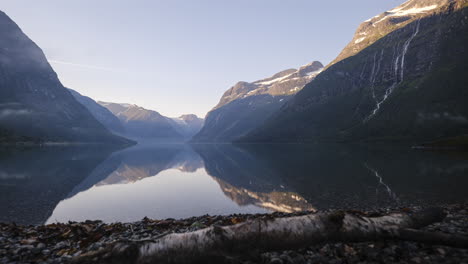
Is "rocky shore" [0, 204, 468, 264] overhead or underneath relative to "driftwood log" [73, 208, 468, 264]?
underneath

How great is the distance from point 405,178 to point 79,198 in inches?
1794

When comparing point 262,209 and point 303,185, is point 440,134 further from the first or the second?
point 262,209

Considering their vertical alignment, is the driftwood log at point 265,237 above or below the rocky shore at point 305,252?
above

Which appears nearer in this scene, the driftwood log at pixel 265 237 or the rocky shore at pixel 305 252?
the driftwood log at pixel 265 237

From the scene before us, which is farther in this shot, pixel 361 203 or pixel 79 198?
pixel 79 198

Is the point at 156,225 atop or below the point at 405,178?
atop

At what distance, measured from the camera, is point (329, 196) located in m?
28.2

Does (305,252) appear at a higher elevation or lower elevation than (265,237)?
lower

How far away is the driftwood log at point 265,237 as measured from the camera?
641 cm

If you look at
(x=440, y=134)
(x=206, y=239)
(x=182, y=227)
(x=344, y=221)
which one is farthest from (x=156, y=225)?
(x=440, y=134)

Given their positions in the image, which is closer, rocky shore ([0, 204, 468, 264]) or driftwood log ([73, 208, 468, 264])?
driftwood log ([73, 208, 468, 264])

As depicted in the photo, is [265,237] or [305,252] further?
[305,252]

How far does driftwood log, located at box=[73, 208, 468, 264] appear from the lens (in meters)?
6.41

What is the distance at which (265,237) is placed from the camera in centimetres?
752
